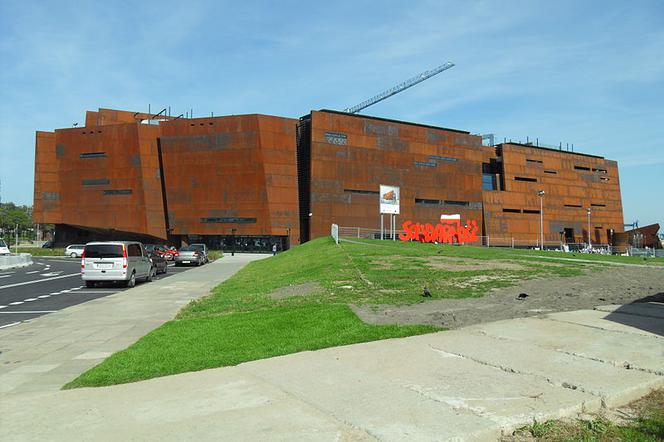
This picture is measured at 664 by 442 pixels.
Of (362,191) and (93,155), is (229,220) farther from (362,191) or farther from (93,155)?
(93,155)

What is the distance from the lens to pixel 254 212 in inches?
2918

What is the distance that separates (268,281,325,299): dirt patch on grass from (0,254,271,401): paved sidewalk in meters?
3.00

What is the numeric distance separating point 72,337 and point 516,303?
969 centimetres

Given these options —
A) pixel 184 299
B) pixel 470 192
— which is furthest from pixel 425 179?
pixel 184 299

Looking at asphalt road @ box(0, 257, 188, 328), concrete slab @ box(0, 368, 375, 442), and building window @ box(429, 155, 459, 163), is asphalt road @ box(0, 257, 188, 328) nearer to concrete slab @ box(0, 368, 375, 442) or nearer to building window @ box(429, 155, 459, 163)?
concrete slab @ box(0, 368, 375, 442)

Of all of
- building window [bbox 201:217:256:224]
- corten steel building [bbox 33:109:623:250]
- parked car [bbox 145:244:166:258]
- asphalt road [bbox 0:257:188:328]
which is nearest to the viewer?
asphalt road [bbox 0:257:188:328]

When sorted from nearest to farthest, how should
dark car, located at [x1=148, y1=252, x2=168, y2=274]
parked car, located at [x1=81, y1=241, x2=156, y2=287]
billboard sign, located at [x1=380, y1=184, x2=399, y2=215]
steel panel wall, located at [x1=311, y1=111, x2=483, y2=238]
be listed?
parked car, located at [x1=81, y1=241, x2=156, y2=287] < dark car, located at [x1=148, y1=252, x2=168, y2=274] < billboard sign, located at [x1=380, y1=184, x2=399, y2=215] < steel panel wall, located at [x1=311, y1=111, x2=483, y2=238]

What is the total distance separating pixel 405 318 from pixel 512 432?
5.24 metres

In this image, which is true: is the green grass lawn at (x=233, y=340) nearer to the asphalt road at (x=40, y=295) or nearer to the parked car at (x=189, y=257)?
the asphalt road at (x=40, y=295)

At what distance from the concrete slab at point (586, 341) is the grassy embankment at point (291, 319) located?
4.16ft

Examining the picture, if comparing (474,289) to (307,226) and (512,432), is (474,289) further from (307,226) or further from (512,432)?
(307,226)

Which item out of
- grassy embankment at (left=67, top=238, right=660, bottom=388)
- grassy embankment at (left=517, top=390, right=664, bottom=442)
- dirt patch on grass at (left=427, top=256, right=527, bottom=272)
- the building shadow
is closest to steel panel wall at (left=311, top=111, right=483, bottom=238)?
dirt patch on grass at (left=427, top=256, right=527, bottom=272)

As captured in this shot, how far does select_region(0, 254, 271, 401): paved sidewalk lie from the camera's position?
7.27 meters

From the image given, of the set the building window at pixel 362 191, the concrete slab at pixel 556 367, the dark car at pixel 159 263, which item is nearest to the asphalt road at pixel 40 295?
the dark car at pixel 159 263
